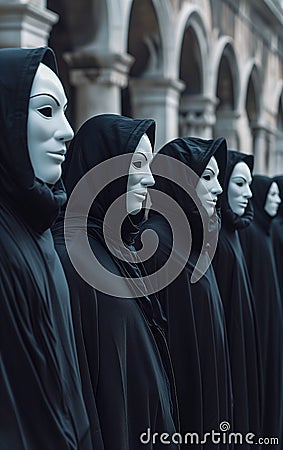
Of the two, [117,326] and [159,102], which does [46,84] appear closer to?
[117,326]

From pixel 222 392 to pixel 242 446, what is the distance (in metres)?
0.36

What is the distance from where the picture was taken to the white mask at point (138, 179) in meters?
3.21

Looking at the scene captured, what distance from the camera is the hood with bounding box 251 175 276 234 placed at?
5.82m

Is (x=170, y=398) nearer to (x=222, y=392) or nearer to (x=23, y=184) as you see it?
(x=222, y=392)

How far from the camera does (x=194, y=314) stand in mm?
3984

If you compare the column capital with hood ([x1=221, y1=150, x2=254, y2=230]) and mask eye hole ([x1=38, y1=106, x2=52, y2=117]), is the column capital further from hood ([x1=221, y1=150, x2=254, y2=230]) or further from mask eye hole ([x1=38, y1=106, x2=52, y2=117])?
mask eye hole ([x1=38, y1=106, x2=52, y2=117])

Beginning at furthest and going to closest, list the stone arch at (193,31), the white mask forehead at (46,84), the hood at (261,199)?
1. the stone arch at (193,31)
2. the hood at (261,199)
3. the white mask forehead at (46,84)

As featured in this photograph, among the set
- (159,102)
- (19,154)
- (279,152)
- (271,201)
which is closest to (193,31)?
(159,102)

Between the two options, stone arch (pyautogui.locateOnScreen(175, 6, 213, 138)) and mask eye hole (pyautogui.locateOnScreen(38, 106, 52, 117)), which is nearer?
mask eye hole (pyautogui.locateOnScreen(38, 106, 52, 117))

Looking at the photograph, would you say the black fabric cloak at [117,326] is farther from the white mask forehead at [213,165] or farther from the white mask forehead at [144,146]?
the white mask forehead at [213,165]

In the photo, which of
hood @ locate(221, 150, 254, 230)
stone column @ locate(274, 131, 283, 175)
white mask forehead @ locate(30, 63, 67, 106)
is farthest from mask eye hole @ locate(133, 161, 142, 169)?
stone column @ locate(274, 131, 283, 175)

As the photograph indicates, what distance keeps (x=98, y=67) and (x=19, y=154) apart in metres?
8.00

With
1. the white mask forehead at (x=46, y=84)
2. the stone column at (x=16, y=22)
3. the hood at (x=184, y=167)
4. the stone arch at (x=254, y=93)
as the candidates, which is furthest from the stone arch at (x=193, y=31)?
the white mask forehead at (x=46, y=84)

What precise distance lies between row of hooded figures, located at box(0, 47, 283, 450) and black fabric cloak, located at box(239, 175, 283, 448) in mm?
128
